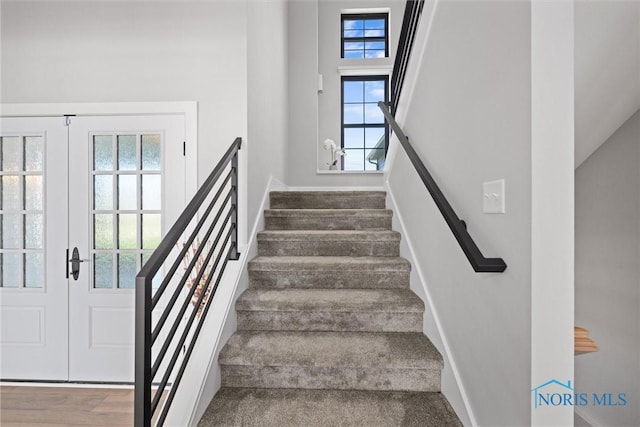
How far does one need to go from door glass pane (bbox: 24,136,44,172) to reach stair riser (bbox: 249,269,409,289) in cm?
189

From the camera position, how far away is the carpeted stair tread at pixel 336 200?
121 inches

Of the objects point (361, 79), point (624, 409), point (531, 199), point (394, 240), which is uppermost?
point (361, 79)

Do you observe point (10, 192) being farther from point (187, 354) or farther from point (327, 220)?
point (327, 220)

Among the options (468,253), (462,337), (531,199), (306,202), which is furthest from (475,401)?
(306,202)

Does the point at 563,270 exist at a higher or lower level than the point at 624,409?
higher

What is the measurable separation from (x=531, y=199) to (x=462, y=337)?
28.6 inches

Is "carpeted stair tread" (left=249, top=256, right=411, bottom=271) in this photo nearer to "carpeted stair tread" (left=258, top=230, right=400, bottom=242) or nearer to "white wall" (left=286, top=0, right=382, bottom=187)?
"carpeted stair tread" (left=258, top=230, right=400, bottom=242)

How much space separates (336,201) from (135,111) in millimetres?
1742

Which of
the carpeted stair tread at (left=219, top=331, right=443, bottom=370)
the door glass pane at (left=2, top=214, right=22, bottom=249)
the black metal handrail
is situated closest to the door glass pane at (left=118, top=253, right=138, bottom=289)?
the door glass pane at (left=2, top=214, right=22, bottom=249)

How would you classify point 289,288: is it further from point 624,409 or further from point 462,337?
point 624,409

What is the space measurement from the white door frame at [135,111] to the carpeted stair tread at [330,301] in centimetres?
97

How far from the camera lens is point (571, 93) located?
97 cm

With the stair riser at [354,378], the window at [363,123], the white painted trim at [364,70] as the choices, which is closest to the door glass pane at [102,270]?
the stair riser at [354,378]

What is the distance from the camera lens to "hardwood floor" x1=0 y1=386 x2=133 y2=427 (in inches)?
82.6
